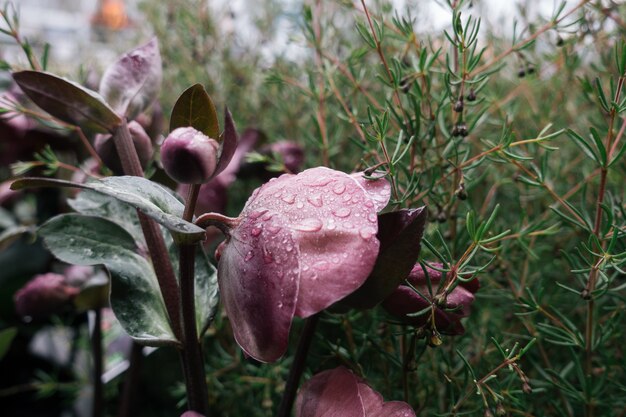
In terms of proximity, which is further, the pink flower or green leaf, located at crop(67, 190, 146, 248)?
green leaf, located at crop(67, 190, 146, 248)

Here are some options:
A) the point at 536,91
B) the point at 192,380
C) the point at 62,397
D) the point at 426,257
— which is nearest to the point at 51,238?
the point at 192,380

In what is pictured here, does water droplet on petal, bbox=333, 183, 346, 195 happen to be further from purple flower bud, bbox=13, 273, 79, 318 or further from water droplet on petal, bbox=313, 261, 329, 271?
purple flower bud, bbox=13, 273, 79, 318

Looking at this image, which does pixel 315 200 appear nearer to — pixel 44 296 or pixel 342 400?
pixel 342 400

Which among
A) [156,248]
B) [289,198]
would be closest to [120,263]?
[156,248]

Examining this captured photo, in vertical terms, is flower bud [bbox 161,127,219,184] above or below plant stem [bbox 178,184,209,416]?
above

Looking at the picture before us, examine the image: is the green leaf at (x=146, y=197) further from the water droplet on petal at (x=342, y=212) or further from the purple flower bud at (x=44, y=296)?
the purple flower bud at (x=44, y=296)

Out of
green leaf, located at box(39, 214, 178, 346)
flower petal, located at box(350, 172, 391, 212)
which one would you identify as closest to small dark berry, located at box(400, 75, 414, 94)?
flower petal, located at box(350, 172, 391, 212)

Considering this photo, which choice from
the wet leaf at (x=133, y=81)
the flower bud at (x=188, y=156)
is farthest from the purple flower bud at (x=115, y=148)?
the flower bud at (x=188, y=156)

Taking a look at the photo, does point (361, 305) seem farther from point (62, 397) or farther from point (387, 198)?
point (62, 397)

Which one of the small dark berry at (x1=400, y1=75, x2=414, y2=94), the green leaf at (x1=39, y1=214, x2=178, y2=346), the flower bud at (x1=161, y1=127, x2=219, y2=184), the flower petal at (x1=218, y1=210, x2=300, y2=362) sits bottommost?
the green leaf at (x1=39, y1=214, x2=178, y2=346)
